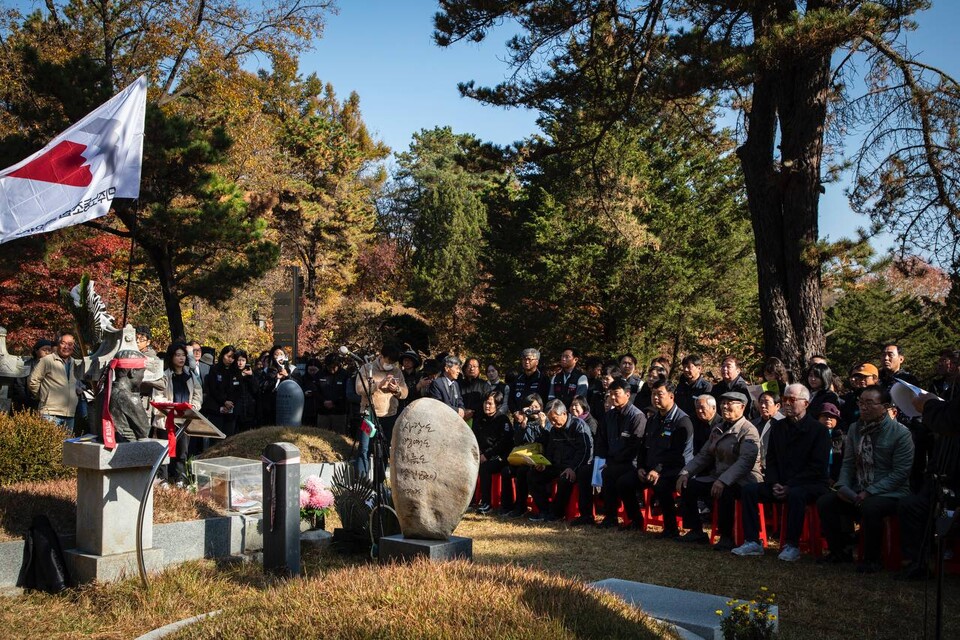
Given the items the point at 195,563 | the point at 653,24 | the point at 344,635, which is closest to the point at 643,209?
the point at 653,24

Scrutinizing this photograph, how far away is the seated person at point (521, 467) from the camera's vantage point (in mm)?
10508

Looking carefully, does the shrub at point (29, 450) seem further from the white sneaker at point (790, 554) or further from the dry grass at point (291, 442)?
the white sneaker at point (790, 554)

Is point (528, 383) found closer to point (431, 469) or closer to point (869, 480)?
point (869, 480)

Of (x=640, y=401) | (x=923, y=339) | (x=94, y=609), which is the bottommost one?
(x=94, y=609)

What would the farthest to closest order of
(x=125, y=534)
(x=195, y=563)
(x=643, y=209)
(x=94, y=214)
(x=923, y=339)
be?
(x=643, y=209) → (x=923, y=339) → (x=94, y=214) → (x=195, y=563) → (x=125, y=534)

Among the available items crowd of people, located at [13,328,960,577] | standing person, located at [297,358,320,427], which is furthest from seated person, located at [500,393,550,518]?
standing person, located at [297,358,320,427]

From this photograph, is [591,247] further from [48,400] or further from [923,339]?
[48,400]

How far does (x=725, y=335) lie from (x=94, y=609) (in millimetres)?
22142

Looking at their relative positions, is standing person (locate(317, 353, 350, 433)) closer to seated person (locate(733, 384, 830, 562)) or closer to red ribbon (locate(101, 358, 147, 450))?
red ribbon (locate(101, 358, 147, 450))

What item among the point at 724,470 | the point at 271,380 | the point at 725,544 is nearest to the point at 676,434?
the point at 724,470

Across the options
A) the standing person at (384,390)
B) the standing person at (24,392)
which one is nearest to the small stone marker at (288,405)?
→ the standing person at (384,390)

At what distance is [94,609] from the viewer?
6035mm

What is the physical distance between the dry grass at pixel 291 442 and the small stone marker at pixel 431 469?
447 centimetres

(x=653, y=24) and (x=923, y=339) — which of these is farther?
(x=923, y=339)
